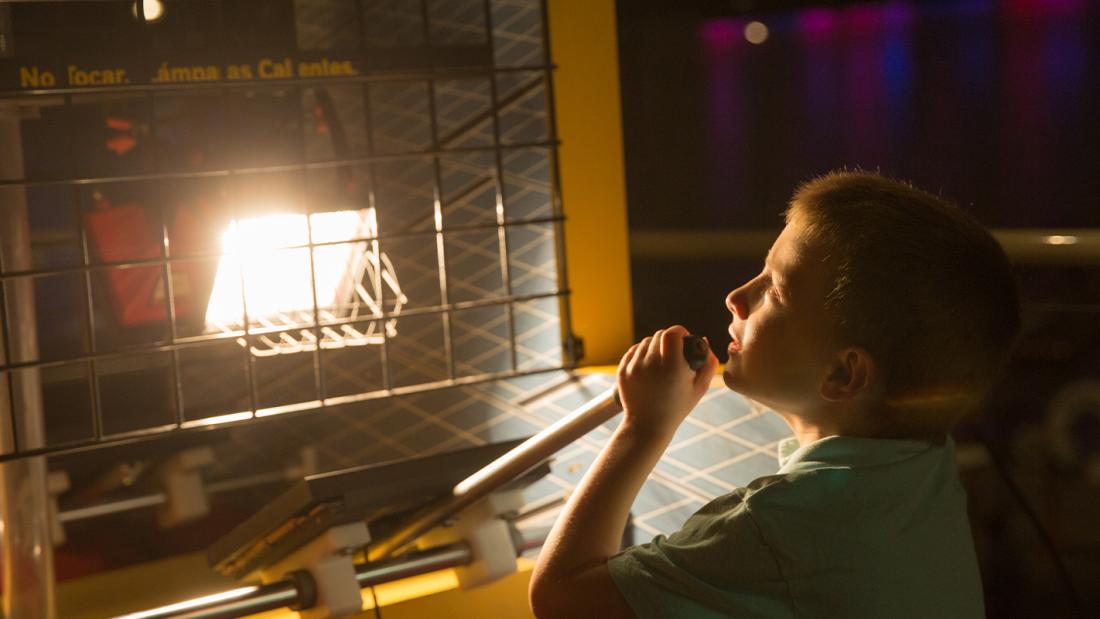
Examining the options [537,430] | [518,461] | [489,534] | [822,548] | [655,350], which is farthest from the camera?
[537,430]

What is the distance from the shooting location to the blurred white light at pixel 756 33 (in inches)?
58.5

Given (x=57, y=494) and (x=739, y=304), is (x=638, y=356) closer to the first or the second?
(x=739, y=304)

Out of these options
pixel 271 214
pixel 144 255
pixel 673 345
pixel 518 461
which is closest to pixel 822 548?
pixel 673 345

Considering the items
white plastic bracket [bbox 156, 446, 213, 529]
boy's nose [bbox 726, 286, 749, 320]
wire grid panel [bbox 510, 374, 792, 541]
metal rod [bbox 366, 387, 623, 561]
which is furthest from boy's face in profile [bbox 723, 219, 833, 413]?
white plastic bracket [bbox 156, 446, 213, 529]

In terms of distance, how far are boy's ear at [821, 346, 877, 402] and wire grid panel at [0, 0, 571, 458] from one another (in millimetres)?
597

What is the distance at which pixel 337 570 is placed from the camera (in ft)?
3.54

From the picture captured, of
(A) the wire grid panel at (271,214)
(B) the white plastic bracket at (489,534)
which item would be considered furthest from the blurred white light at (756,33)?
(B) the white plastic bracket at (489,534)

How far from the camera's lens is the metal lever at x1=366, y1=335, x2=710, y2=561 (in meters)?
0.83

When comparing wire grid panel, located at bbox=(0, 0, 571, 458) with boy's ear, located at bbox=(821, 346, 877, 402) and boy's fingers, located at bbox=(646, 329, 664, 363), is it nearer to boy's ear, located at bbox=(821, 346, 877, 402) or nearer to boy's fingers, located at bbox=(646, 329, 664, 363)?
boy's fingers, located at bbox=(646, 329, 664, 363)

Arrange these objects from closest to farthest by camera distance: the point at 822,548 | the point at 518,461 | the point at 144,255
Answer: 1. the point at 822,548
2. the point at 518,461
3. the point at 144,255

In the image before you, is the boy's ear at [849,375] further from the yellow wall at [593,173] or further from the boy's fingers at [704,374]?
the yellow wall at [593,173]

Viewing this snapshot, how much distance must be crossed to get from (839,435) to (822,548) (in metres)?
0.10

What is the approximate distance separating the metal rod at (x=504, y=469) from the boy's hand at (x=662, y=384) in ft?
0.12

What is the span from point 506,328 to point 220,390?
386 mm
